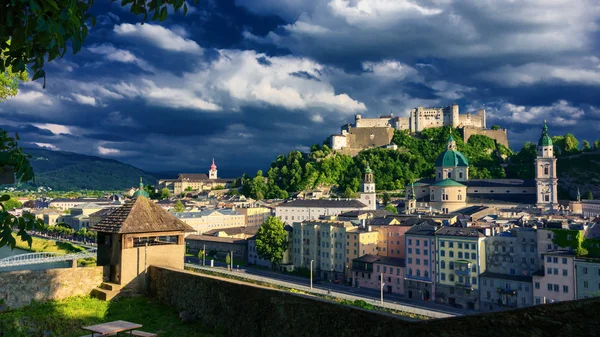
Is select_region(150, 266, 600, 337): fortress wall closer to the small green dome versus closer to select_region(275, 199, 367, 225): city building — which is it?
select_region(275, 199, 367, 225): city building

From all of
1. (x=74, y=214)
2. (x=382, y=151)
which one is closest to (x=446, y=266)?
(x=382, y=151)

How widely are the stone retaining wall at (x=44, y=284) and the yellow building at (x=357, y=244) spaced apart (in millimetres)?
48811

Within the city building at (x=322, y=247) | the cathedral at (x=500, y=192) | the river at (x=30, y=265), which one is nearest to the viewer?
the river at (x=30, y=265)

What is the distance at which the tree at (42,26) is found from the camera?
11.2 feet

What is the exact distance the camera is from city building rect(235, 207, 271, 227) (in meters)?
97.5

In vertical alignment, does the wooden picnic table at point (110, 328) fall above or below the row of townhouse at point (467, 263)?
above

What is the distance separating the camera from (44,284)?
1037 centimetres

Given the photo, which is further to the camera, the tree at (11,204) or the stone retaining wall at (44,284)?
the stone retaining wall at (44,284)

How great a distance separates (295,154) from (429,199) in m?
41.9

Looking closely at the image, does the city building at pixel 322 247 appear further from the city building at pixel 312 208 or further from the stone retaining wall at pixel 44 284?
the stone retaining wall at pixel 44 284

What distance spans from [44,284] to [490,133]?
5512 inches

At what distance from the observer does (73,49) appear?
368 centimetres

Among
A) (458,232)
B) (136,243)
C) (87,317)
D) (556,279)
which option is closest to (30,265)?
(458,232)

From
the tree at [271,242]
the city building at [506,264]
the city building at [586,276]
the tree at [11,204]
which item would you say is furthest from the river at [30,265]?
the city building at [586,276]
